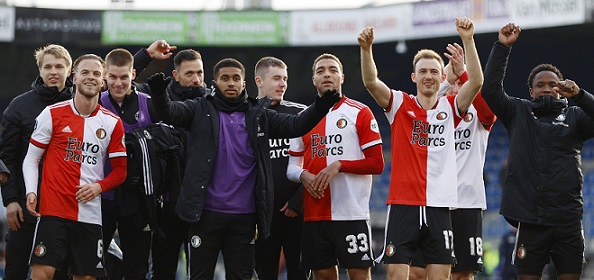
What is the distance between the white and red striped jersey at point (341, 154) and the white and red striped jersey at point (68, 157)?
1.74 m

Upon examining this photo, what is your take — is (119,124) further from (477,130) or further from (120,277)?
(477,130)

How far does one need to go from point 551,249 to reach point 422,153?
4.44 ft

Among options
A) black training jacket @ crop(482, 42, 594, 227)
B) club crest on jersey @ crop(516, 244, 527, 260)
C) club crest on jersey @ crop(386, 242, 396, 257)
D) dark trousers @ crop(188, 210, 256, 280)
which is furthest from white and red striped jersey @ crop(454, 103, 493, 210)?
dark trousers @ crop(188, 210, 256, 280)

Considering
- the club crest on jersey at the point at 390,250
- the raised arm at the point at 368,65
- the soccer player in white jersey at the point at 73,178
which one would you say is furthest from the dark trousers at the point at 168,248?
the raised arm at the point at 368,65

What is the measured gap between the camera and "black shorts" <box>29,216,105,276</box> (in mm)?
8000

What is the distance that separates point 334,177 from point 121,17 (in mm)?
16873

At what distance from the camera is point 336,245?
8609 mm

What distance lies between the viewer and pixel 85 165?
8242 millimetres

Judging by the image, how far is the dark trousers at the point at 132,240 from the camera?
28.3 feet

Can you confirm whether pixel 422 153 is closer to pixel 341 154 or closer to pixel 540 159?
pixel 341 154

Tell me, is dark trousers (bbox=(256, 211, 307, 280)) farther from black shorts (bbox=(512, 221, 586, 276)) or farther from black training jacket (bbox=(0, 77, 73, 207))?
black training jacket (bbox=(0, 77, 73, 207))

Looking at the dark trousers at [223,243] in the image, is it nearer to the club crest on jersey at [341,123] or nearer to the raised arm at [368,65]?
the club crest on jersey at [341,123]

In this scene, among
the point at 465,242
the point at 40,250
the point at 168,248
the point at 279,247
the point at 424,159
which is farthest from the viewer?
the point at 279,247

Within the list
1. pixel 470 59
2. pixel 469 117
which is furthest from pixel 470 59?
pixel 469 117
